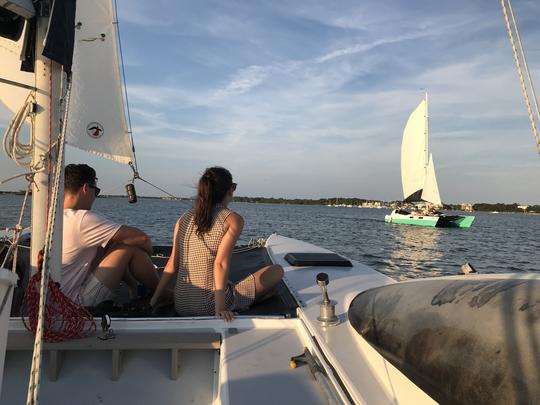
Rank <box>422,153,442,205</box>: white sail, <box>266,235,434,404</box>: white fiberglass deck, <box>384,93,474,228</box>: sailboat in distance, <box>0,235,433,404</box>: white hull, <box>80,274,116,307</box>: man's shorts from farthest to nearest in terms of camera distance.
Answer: <box>422,153,442,205</box>: white sail, <box>384,93,474,228</box>: sailboat in distance, <box>80,274,116,307</box>: man's shorts, <box>0,235,433,404</box>: white hull, <box>266,235,434,404</box>: white fiberglass deck

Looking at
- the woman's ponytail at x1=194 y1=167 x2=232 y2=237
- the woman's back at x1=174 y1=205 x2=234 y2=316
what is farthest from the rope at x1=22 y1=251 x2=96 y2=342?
the woman's ponytail at x1=194 y1=167 x2=232 y2=237

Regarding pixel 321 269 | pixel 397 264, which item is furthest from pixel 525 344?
pixel 397 264

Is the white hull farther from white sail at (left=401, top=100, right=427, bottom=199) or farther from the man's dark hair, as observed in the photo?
white sail at (left=401, top=100, right=427, bottom=199)

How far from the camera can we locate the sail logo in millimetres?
4453

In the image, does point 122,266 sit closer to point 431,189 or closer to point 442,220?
point 442,220

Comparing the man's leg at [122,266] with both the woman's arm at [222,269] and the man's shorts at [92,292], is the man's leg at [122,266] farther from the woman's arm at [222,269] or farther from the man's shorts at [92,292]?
the woman's arm at [222,269]

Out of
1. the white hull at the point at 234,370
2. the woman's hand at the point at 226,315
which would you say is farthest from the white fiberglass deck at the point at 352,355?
the woman's hand at the point at 226,315

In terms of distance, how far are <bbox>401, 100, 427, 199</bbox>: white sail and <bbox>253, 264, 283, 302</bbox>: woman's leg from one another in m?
47.5

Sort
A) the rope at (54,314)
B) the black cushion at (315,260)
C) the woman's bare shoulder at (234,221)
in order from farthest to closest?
the black cushion at (315,260) < the woman's bare shoulder at (234,221) < the rope at (54,314)

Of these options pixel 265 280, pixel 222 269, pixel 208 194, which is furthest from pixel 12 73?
pixel 265 280

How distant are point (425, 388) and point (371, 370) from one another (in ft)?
1.37

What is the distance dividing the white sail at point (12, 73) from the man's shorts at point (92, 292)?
1.31 m

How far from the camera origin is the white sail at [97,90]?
14.6 ft

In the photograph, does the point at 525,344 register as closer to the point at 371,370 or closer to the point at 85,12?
the point at 371,370
